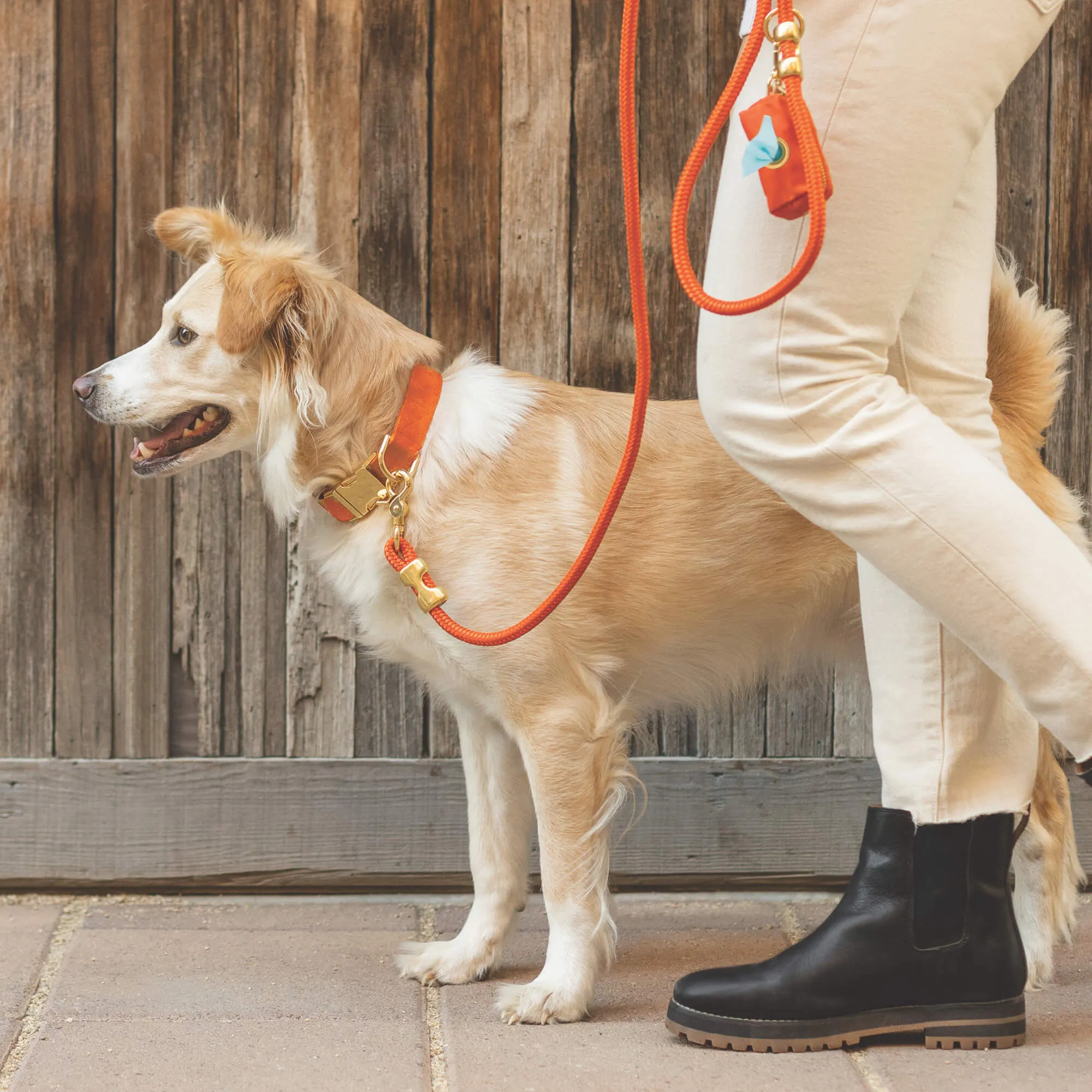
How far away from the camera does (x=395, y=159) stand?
2.69 m

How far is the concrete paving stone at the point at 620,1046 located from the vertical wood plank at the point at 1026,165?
1.64 m

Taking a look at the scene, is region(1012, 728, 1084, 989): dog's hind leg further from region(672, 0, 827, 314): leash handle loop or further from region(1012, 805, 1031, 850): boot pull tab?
region(672, 0, 827, 314): leash handle loop

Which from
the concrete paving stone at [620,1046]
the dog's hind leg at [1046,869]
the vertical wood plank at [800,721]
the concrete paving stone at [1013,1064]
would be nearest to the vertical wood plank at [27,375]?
the concrete paving stone at [620,1046]

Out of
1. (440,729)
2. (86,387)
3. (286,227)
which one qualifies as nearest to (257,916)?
(440,729)

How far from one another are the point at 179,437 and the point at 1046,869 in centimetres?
183

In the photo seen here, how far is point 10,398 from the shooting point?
106 inches

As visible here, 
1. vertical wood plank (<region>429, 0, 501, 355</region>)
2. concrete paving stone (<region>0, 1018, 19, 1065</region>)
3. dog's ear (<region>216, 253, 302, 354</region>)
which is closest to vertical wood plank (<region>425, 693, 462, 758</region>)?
vertical wood plank (<region>429, 0, 501, 355</region>)

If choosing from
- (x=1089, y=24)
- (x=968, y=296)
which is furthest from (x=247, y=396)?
(x=1089, y=24)

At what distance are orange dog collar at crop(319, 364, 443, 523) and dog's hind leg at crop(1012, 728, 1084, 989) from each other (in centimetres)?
126

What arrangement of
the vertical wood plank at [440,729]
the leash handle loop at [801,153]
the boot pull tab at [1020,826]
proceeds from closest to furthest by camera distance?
the leash handle loop at [801,153] → the boot pull tab at [1020,826] → the vertical wood plank at [440,729]

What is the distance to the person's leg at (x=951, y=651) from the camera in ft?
5.53

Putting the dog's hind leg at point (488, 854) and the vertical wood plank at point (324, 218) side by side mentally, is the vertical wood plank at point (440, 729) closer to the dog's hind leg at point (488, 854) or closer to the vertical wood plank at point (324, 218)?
the vertical wood plank at point (324, 218)

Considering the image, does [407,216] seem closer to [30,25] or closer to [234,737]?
[30,25]

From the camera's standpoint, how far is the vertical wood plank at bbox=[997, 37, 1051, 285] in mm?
2707
